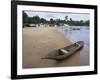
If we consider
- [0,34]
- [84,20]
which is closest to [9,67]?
[0,34]

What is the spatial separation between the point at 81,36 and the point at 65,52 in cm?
26

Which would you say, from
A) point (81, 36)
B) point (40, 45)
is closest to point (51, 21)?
point (40, 45)

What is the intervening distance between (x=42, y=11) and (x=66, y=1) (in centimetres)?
29

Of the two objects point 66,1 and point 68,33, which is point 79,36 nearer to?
point 68,33

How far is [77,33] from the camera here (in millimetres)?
2084

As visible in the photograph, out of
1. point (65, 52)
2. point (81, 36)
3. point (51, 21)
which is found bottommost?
point (65, 52)

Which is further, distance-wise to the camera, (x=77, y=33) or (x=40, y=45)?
(x=77, y=33)

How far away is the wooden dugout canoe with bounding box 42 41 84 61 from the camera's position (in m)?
1.99

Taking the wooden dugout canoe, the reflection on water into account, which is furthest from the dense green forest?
the wooden dugout canoe

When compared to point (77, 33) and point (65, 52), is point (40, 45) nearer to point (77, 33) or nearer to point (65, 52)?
point (65, 52)

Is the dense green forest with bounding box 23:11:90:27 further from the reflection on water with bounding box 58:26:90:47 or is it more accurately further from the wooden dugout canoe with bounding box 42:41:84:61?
the wooden dugout canoe with bounding box 42:41:84:61

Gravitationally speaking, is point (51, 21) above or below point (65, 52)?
above

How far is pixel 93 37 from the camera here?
7.03 feet

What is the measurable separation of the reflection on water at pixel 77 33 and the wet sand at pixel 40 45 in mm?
55
